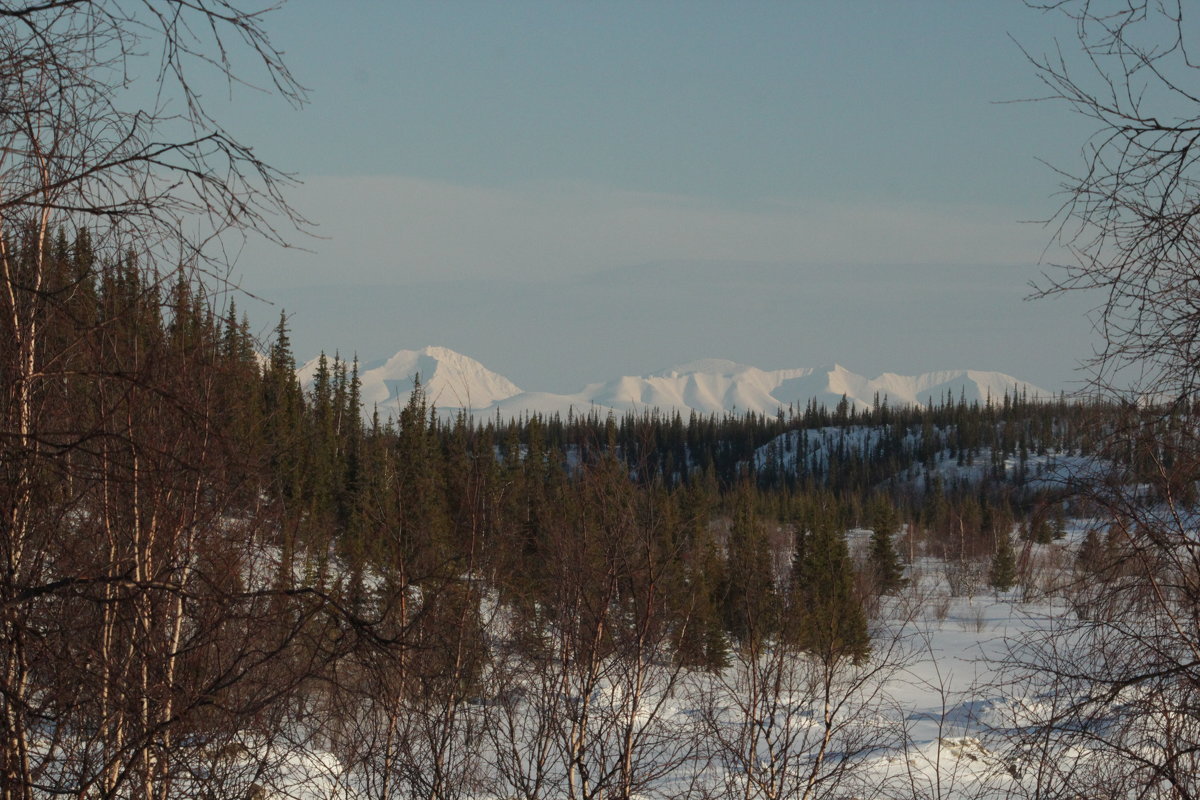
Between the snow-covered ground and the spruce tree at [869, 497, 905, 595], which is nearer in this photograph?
the snow-covered ground

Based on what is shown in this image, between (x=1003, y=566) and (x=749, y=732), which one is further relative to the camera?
(x=1003, y=566)

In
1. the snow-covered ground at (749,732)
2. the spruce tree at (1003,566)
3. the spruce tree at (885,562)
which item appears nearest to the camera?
the snow-covered ground at (749,732)

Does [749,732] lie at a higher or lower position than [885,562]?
higher

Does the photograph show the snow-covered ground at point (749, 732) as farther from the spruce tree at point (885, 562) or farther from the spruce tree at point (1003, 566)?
the spruce tree at point (885, 562)

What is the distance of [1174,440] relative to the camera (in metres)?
6.18

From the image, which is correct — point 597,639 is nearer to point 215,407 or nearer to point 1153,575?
point 215,407

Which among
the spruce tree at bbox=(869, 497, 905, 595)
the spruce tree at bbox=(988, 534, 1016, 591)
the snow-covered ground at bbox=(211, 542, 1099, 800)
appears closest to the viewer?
the snow-covered ground at bbox=(211, 542, 1099, 800)

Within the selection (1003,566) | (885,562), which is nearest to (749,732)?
(885,562)

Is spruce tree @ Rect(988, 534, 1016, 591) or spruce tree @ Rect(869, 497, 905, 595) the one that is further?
spruce tree @ Rect(988, 534, 1016, 591)

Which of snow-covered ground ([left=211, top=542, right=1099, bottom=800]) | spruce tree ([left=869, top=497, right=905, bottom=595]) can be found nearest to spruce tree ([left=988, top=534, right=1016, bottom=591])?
snow-covered ground ([left=211, top=542, right=1099, bottom=800])

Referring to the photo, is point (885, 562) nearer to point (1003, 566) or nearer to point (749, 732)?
point (1003, 566)

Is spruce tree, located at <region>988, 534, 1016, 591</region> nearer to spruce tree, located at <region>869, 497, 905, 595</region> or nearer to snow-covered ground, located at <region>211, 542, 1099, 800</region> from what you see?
snow-covered ground, located at <region>211, 542, 1099, 800</region>

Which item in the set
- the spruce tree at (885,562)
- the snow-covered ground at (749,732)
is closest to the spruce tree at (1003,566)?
the snow-covered ground at (749,732)

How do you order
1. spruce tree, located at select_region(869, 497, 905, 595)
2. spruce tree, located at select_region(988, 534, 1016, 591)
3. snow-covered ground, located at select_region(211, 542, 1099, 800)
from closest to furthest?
snow-covered ground, located at select_region(211, 542, 1099, 800) < spruce tree, located at select_region(869, 497, 905, 595) < spruce tree, located at select_region(988, 534, 1016, 591)
